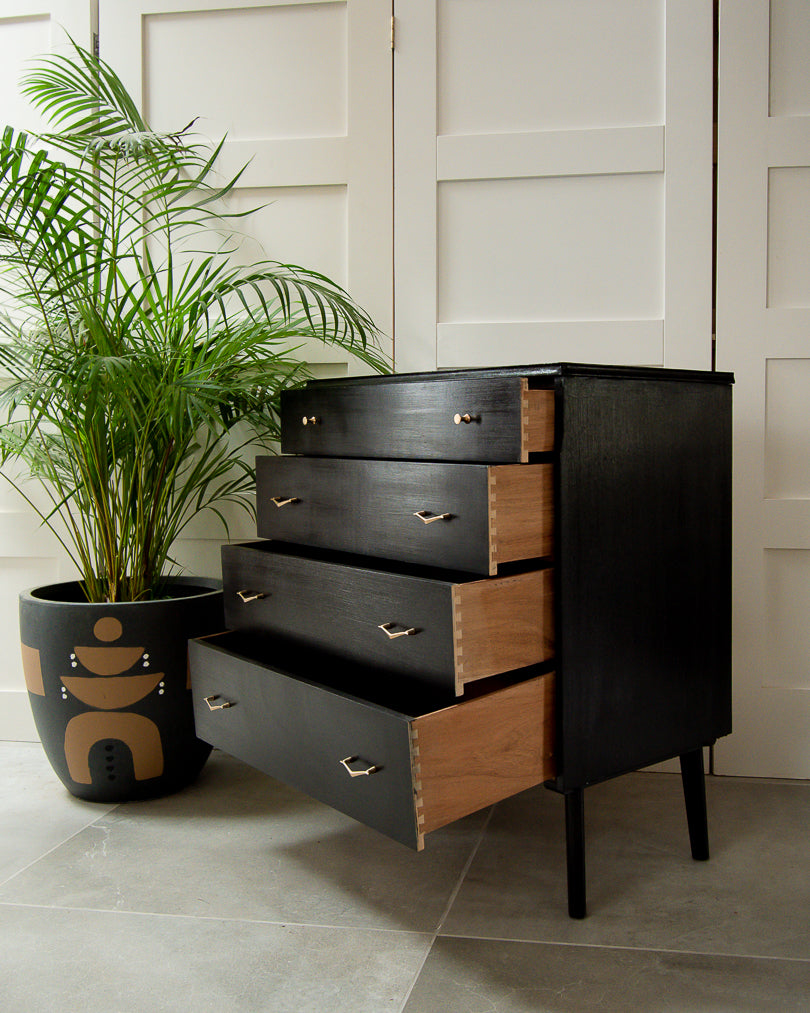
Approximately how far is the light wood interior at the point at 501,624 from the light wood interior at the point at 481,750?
0.04 metres

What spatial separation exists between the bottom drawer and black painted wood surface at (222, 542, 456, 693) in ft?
0.18

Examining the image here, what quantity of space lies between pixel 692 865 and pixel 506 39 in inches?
65.5

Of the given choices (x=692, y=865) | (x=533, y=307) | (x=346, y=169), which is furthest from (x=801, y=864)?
(x=346, y=169)

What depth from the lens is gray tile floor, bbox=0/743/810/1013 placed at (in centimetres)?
123

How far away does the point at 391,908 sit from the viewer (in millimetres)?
1446

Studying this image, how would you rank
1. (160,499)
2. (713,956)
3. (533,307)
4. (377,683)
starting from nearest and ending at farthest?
(713,956) → (377,683) → (160,499) → (533,307)

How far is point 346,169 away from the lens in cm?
208

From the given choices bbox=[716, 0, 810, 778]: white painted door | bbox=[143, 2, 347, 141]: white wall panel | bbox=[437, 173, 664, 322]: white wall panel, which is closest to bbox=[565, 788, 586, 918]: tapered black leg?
bbox=[716, 0, 810, 778]: white painted door

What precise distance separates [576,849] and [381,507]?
1.93 feet

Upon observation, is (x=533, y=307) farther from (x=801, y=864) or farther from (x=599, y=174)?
(x=801, y=864)

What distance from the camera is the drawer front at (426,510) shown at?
4.24 feet

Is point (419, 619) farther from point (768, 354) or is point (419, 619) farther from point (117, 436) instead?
point (768, 354)

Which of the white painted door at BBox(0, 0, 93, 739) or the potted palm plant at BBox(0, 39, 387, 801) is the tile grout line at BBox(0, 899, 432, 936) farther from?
the white painted door at BBox(0, 0, 93, 739)

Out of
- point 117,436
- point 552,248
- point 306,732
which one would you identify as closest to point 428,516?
point 306,732
